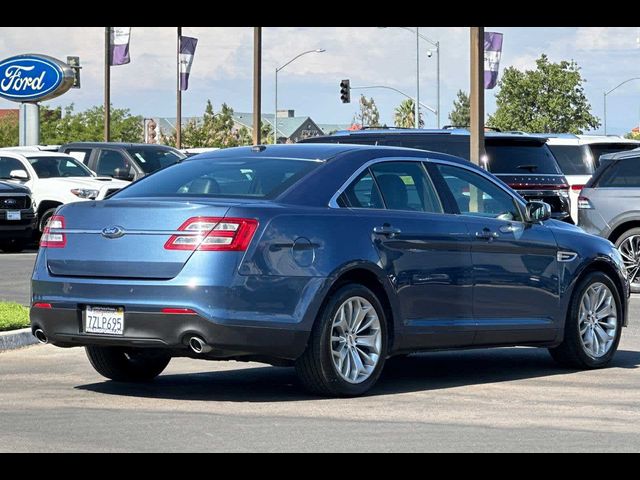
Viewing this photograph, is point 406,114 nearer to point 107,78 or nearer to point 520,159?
point 107,78

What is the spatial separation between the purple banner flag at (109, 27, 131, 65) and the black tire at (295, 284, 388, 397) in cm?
4304

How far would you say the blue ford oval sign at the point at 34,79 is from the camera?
4122 cm

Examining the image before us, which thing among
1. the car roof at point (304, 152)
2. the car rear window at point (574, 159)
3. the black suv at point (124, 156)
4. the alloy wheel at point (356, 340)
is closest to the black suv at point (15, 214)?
the black suv at point (124, 156)

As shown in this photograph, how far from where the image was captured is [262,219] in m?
8.77

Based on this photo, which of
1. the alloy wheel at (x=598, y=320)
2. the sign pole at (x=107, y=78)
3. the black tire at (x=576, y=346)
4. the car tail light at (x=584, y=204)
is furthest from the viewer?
the sign pole at (x=107, y=78)

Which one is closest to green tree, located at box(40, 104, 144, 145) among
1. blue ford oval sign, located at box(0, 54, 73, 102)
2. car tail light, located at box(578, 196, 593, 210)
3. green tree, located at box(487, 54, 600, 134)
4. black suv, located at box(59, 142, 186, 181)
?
green tree, located at box(487, 54, 600, 134)

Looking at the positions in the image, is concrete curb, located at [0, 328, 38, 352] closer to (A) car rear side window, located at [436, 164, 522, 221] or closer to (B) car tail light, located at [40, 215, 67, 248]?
(B) car tail light, located at [40, 215, 67, 248]

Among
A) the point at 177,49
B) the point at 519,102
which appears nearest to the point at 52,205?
the point at 177,49

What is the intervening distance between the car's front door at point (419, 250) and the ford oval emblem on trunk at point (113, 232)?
1.54 metres

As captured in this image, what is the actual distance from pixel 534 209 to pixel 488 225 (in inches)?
23.5

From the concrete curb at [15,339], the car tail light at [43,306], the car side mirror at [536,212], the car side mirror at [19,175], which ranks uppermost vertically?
the car side mirror at [19,175]

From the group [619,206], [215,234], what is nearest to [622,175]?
[619,206]

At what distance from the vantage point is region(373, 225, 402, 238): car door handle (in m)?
9.43

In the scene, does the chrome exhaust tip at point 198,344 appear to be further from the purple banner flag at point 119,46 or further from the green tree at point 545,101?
the green tree at point 545,101
